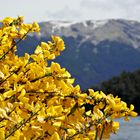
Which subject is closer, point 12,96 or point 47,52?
point 12,96

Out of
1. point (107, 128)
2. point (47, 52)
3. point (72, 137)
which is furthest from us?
point (47, 52)

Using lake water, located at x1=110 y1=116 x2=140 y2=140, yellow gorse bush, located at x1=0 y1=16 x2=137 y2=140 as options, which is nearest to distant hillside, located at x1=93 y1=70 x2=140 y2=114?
lake water, located at x1=110 y1=116 x2=140 y2=140

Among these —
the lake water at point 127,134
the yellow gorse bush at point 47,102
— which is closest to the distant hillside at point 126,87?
the lake water at point 127,134

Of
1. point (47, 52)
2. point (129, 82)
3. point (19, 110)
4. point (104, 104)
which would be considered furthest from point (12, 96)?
point (129, 82)

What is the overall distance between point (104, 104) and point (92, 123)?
0.77ft

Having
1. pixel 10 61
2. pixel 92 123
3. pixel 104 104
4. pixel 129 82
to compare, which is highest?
pixel 129 82

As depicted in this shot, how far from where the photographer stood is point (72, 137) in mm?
3500

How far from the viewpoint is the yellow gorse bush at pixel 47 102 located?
3.04 meters

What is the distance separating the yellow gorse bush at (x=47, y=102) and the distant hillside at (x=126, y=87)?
13496 centimetres

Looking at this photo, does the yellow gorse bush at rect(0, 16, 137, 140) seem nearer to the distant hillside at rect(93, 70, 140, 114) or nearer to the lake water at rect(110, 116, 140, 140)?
the lake water at rect(110, 116, 140, 140)

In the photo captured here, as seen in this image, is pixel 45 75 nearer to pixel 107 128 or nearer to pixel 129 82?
pixel 107 128

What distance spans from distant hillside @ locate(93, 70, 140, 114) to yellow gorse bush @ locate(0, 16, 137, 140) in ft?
443

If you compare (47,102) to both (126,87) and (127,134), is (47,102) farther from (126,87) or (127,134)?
(126,87)

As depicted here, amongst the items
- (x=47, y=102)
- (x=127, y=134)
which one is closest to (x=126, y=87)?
(x=127, y=134)
